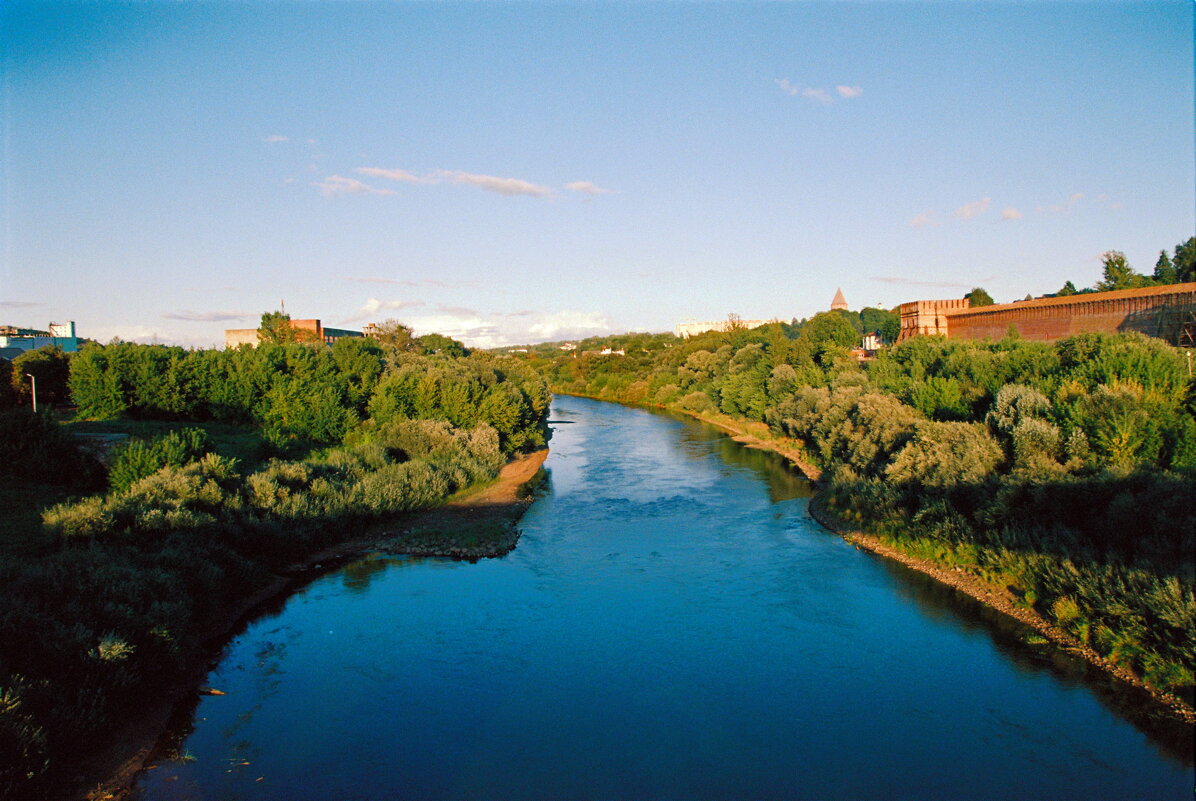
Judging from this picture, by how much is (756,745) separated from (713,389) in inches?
1862

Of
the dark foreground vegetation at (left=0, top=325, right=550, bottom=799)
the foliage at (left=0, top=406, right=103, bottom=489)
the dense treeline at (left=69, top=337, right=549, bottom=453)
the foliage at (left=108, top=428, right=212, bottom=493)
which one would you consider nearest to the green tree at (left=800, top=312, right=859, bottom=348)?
the dark foreground vegetation at (left=0, top=325, right=550, bottom=799)

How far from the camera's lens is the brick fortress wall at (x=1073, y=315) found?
2841 centimetres

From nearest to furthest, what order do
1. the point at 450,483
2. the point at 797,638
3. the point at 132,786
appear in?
1. the point at 132,786
2. the point at 797,638
3. the point at 450,483

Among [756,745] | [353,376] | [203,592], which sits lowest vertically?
[756,745]

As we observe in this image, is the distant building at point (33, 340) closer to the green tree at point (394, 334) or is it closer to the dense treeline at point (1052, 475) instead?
the green tree at point (394, 334)

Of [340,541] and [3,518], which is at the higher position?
[3,518]

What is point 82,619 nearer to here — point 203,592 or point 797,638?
point 203,592

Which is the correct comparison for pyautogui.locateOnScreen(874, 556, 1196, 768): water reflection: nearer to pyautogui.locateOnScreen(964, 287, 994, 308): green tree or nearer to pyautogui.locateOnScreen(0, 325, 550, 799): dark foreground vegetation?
pyautogui.locateOnScreen(0, 325, 550, 799): dark foreground vegetation

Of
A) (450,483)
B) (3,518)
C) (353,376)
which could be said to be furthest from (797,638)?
(353,376)

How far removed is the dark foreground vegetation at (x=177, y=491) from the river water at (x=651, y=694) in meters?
1.37

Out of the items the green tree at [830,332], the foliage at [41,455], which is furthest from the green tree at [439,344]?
→ the foliage at [41,455]

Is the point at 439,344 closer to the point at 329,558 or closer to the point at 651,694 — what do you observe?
the point at 329,558

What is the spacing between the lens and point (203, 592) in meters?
15.2

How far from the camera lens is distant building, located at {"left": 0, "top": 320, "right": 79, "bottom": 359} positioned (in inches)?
1801
